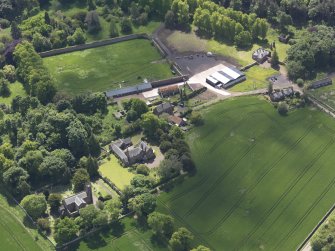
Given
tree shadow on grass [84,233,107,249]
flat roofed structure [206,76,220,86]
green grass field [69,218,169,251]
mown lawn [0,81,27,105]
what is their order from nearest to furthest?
green grass field [69,218,169,251], tree shadow on grass [84,233,107,249], mown lawn [0,81,27,105], flat roofed structure [206,76,220,86]

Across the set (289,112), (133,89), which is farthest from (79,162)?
(289,112)

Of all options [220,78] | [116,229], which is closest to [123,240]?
[116,229]

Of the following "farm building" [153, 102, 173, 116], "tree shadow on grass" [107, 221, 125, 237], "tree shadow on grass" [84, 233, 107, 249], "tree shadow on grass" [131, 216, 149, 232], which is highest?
"farm building" [153, 102, 173, 116]

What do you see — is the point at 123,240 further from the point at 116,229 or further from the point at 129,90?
Result: the point at 129,90

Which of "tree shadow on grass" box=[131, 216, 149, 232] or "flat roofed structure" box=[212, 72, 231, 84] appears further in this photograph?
"flat roofed structure" box=[212, 72, 231, 84]

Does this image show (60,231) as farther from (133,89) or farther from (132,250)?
(133,89)

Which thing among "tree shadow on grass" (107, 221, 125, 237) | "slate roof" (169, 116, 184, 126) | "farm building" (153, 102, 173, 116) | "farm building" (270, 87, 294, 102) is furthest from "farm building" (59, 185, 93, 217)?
"farm building" (270, 87, 294, 102)

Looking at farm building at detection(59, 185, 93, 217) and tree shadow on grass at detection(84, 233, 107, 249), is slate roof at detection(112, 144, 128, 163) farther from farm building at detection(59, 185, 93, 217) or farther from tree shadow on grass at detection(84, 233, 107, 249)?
tree shadow on grass at detection(84, 233, 107, 249)
